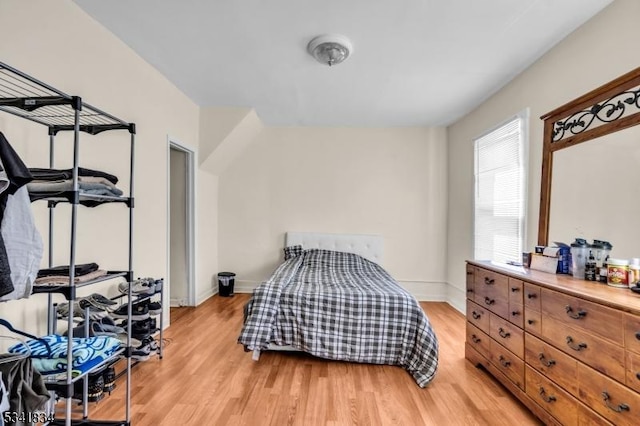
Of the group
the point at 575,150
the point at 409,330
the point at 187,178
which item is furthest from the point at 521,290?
the point at 187,178

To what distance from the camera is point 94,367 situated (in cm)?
152

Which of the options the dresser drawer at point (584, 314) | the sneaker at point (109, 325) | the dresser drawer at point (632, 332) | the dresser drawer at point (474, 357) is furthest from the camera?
the dresser drawer at point (474, 357)

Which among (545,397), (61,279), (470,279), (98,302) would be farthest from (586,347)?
(98,302)

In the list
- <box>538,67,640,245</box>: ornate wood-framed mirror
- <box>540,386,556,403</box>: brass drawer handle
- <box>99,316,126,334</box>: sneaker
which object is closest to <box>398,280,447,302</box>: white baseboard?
<box>538,67,640,245</box>: ornate wood-framed mirror

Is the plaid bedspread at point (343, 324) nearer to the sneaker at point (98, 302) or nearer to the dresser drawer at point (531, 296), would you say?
the dresser drawer at point (531, 296)

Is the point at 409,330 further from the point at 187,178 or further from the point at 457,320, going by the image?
the point at 187,178

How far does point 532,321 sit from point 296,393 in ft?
5.22

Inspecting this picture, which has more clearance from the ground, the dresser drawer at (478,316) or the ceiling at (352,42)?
the ceiling at (352,42)

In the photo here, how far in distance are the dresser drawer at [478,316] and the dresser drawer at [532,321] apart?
46 cm

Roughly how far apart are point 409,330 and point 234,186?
11.1 ft

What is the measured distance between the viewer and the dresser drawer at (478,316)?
2461 millimetres

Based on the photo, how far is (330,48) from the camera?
2.51 metres

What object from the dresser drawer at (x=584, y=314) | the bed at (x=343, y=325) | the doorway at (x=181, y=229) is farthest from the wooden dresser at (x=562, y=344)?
the doorway at (x=181, y=229)

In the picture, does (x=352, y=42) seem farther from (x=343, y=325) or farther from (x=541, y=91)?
(x=343, y=325)
